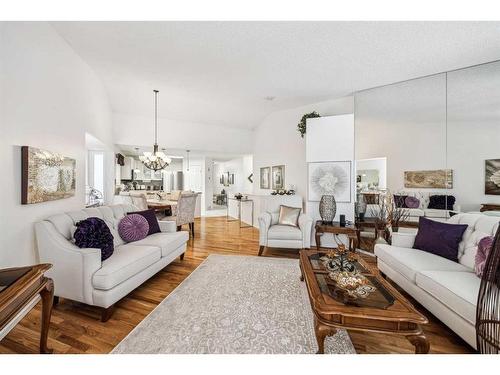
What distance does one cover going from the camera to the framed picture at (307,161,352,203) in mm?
3867

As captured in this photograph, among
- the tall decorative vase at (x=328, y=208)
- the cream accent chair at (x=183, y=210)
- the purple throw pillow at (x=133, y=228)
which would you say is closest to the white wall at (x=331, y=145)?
the tall decorative vase at (x=328, y=208)

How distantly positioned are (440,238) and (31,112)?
14.9 feet

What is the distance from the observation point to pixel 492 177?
2.74 m

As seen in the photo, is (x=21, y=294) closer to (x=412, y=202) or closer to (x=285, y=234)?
(x=285, y=234)

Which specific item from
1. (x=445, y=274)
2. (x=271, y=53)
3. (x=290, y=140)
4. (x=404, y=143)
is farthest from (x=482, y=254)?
(x=290, y=140)

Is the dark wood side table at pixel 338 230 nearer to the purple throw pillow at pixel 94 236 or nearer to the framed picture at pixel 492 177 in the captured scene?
the framed picture at pixel 492 177

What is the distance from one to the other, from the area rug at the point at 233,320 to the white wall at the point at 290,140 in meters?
2.52

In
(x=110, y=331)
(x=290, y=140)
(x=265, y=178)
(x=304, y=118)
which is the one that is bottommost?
(x=110, y=331)

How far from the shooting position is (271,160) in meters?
5.44

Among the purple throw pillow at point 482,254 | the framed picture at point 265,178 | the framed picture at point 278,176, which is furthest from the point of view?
the framed picture at point 265,178

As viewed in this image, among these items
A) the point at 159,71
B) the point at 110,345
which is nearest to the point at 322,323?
the point at 110,345

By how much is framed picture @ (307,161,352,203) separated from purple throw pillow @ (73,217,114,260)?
3349mm

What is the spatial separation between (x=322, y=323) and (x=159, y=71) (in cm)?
367

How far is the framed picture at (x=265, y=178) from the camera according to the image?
551 cm
